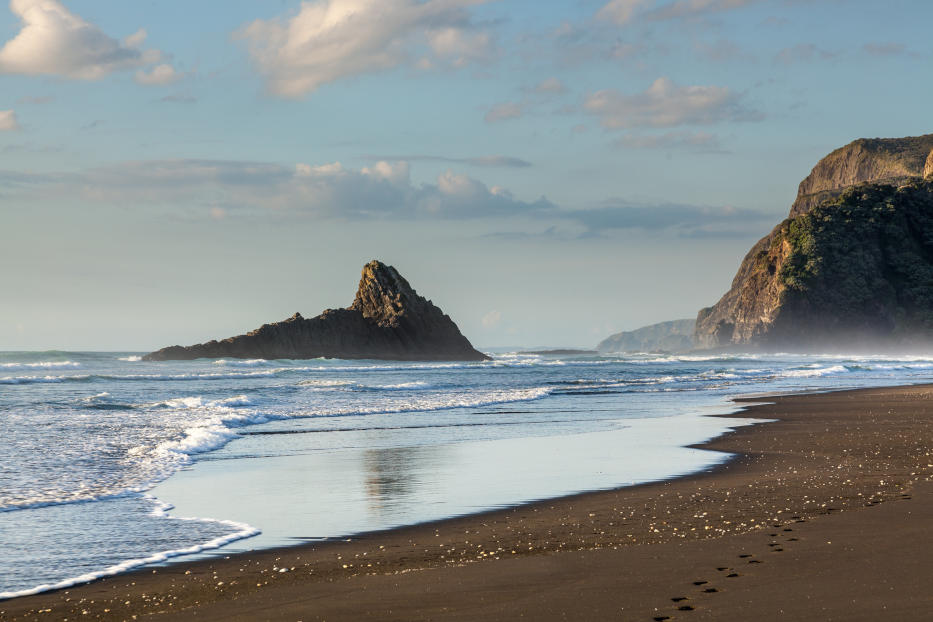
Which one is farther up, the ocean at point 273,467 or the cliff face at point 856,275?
the cliff face at point 856,275

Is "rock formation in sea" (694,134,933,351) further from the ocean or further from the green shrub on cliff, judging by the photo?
the ocean

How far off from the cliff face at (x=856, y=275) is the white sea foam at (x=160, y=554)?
13645 centimetres

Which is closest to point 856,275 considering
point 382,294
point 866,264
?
point 866,264

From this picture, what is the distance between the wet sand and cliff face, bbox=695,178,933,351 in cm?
13417

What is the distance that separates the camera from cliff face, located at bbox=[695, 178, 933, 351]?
435 ft

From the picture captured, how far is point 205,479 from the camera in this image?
39.9 ft

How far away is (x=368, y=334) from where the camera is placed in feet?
367

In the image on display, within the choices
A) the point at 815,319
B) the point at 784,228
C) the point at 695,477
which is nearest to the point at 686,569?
the point at 695,477

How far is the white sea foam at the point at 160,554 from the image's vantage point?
250 inches

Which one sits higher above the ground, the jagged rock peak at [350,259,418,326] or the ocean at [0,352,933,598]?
the jagged rock peak at [350,259,418,326]

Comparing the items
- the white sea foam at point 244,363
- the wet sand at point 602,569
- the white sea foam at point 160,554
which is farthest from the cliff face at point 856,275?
the white sea foam at point 160,554

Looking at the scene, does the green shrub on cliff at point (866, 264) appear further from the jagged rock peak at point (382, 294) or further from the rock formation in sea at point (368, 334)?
the jagged rock peak at point (382, 294)

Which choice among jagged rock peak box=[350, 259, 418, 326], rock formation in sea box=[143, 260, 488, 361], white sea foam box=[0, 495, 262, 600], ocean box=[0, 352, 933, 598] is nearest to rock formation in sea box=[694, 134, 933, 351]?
rock formation in sea box=[143, 260, 488, 361]

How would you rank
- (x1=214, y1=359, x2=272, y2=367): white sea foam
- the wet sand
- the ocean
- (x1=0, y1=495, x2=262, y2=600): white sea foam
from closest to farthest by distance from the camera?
1. the wet sand
2. (x1=0, y1=495, x2=262, y2=600): white sea foam
3. the ocean
4. (x1=214, y1=359, x2=272, y2=367): white sea foam
